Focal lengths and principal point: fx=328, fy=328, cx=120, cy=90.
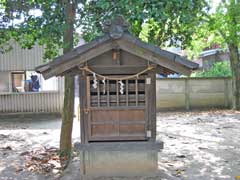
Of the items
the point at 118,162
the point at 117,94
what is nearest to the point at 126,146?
the point at 118,162

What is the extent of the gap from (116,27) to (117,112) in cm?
127

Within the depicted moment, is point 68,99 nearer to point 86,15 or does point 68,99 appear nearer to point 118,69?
point 86,15

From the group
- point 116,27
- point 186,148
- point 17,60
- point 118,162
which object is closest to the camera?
point 116,27

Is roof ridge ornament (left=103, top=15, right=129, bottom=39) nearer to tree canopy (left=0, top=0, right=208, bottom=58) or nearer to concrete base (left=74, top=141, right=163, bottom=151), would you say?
tree canopy (left=0, top=0, right=208, bottom=58)

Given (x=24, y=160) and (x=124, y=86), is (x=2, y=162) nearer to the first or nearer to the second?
(x=24, y=160)

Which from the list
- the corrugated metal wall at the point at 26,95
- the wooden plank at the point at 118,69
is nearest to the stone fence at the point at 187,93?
the corrugated metal wall at the point at 26,95

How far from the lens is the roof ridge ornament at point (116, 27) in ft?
14.6

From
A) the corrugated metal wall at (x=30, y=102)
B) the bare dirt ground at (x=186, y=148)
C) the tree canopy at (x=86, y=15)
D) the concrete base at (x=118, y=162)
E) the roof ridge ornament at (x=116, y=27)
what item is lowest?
the bare dirt ground at (x=186, y=148)

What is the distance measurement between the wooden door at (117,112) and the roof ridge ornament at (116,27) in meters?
0.79

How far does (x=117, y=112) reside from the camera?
16.2 ft

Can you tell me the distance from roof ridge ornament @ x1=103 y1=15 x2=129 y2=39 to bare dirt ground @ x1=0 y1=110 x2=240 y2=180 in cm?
214

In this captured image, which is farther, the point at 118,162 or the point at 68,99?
the point at 68,99

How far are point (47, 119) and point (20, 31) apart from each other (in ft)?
27.6

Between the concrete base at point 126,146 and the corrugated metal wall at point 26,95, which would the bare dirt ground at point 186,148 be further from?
the corrugated metal wall at point 26,95
